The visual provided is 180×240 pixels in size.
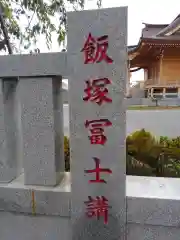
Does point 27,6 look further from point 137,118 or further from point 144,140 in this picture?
point 137,118

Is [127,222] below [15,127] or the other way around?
below

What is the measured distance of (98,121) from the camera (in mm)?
1246

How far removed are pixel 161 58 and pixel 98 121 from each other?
45.4 ft

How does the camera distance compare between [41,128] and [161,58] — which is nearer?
[41,128]

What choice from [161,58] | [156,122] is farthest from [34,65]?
[161,58]

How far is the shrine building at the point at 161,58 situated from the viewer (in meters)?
12.5

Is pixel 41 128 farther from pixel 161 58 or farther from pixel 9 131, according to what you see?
pixel 161 58

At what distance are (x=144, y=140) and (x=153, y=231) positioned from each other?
999mm

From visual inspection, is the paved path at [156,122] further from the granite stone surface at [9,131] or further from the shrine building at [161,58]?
the shrine building at [161,58]

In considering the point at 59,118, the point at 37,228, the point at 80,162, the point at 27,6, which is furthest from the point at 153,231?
the point at 27,6

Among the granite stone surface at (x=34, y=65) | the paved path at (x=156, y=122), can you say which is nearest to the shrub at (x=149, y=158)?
the granite stone surface at (x=34, y=65)

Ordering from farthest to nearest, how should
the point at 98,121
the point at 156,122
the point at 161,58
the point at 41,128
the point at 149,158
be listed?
the point at 161,58 → the point at 156,122 → the point at 149,158 → the point at 41,128 → the point at 98,121

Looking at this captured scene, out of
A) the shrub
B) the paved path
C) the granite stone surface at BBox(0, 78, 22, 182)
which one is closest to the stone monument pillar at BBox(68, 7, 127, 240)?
the granite stone surface at BBox(0, 78, 22, 182)

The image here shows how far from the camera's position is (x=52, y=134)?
54.2 inches
